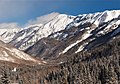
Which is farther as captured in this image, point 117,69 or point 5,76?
point 117,69

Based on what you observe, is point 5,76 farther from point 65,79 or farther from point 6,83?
point 65,79

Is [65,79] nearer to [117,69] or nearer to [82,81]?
[117,69]

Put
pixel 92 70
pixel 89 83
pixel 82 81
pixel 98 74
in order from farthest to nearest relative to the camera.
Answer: pixel 92 70
pixel 98 74
pixel 89 83
pixel 82 81

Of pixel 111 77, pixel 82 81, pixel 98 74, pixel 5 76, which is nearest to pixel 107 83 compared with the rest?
pixel 111 77

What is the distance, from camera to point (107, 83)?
89.8m

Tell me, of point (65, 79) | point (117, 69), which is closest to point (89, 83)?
point (117, 69)

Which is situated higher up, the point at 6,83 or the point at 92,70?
the point at 92,70

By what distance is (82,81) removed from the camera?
12612 centimetres

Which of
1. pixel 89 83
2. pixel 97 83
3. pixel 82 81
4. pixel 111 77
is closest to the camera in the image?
pixel 111 77

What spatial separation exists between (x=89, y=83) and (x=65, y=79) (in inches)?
1512

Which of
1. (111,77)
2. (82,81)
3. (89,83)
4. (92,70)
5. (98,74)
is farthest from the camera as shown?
(92,70)

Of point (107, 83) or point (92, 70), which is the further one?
point (92, 70)

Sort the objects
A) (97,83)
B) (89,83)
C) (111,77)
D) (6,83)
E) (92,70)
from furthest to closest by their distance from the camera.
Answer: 1. (92,70)
2. (97,83)
3. (89,83)
4. (111,77)
5. (6,83)

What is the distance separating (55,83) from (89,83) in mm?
61765
